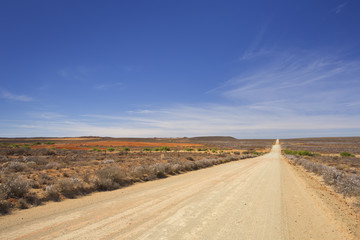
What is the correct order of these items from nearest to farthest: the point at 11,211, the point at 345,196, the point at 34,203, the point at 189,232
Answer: the point at 189,232 < the point at 11,211 < the point at 34,203 < the point at 345,196

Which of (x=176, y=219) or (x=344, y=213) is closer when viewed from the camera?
(x=176, y=219)

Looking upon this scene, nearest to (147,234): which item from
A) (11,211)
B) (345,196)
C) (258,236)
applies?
(258,236)

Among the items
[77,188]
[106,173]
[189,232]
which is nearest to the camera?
[189,232]

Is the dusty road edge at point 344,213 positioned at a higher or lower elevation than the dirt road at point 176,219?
lower

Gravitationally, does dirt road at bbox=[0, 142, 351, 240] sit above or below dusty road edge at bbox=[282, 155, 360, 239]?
above

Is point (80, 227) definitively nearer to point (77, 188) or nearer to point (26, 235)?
point (26, 235)

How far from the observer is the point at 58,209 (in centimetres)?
676

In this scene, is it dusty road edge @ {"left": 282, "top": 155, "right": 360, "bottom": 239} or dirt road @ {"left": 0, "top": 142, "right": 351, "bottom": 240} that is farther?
dusty road edge @ {"left": 282, "top": 155, "right": 360, "bottom": 239}

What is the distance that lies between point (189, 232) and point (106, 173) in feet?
24.2

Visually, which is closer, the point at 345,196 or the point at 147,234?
the point at 147,234

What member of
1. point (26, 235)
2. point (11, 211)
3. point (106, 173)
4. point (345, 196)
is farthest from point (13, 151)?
point (345, 196)

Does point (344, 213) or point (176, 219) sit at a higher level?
point (176, 219)

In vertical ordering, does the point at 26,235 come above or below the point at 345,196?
above

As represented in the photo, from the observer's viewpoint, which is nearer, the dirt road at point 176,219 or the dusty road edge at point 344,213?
the dirt road at point 176,219
